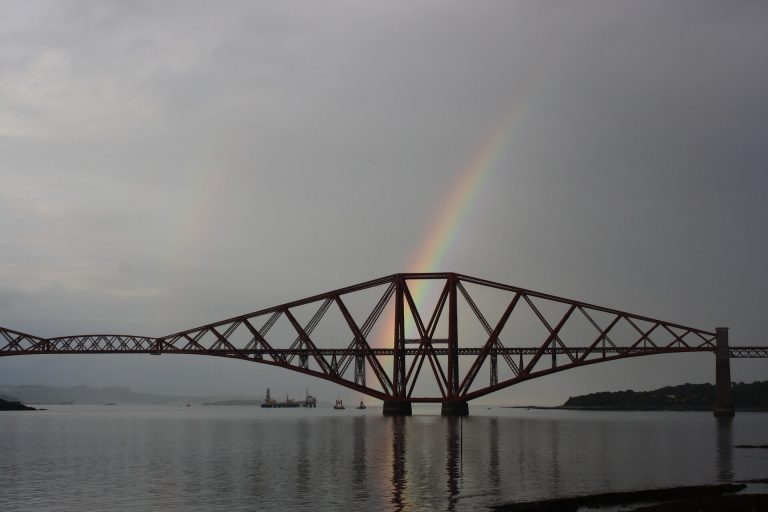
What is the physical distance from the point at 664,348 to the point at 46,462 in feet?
360

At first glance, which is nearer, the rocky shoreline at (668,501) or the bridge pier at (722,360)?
the rocky shoreline at (668,501)

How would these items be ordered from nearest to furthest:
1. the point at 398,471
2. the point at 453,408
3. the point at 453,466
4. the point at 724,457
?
the point at 398,471 → the point at 453,466 → the point at 724,457 → the point at 453,408

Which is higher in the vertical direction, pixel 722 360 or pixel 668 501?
pixel 722 360

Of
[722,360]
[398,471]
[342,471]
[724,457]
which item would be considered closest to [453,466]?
[398,471]

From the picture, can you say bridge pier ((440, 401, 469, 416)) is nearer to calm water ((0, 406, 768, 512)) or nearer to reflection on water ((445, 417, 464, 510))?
reflection on water ((445, 417, 464, 510))

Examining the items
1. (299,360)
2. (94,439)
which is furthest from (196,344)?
(94,439)

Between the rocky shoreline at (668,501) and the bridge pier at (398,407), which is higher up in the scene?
the rocky shoreline at (668,501)

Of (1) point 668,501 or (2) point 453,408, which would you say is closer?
(1) point 668,501

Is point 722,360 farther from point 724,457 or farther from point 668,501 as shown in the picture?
point 668,501

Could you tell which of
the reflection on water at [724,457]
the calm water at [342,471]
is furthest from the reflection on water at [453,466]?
the reflection on water at [724,457]

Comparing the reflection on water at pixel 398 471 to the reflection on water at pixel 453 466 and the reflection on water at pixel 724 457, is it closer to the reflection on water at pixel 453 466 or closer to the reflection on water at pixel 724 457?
the reflection on water at pixel 453 466

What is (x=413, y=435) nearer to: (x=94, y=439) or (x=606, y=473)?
(x=94, y=439)

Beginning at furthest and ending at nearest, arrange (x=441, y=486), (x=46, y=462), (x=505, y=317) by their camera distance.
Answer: (x=505, y=317), (x=46, y=462), (x=441, y=486)

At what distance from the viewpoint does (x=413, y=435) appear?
98438mm
